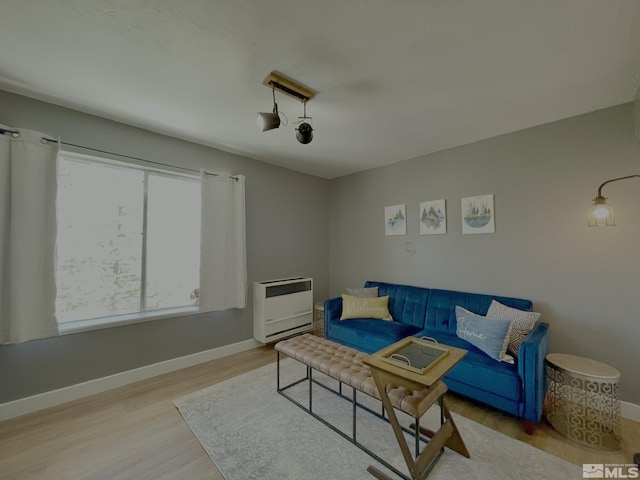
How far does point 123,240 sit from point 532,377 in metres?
A: 3.70

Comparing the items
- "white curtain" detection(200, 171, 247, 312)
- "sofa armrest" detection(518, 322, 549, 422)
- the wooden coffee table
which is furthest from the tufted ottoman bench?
"white curtain" detection(200, 171, 247, 312)

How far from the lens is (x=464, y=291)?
2930 millimetres

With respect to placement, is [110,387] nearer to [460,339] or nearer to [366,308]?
[366,308]

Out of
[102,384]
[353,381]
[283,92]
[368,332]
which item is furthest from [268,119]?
[102,384]

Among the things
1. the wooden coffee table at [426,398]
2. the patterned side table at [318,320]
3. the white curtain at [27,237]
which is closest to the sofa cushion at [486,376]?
the wooden coffee table at [426,398]

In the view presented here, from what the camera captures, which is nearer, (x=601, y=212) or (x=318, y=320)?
(x=601, y=212)

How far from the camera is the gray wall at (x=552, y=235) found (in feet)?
6.79

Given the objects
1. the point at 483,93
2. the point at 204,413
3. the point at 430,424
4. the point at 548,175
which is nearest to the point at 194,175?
the point at 204,413

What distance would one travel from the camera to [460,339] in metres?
2.44

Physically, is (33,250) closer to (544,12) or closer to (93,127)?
(93,127)

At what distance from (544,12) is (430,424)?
265cm

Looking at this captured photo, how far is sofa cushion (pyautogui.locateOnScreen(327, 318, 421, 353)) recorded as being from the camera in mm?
2668

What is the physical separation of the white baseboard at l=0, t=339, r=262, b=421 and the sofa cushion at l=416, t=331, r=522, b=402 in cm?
254

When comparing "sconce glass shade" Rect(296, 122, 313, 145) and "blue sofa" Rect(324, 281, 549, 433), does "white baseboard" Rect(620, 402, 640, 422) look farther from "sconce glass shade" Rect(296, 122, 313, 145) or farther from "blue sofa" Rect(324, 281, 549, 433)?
"sconce glass shade" Rect(296, 122, 313, 145)
